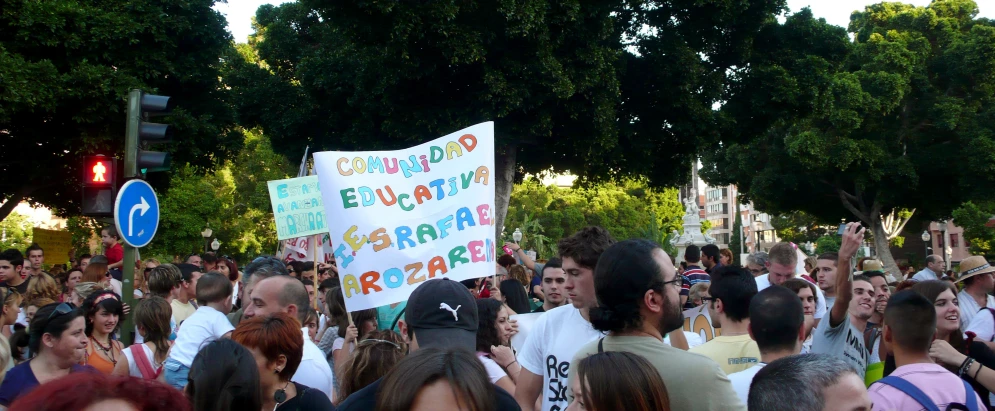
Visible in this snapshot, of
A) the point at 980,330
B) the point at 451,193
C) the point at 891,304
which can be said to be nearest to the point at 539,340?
the point at 891,304

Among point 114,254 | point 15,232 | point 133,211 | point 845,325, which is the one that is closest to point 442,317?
point 845,325

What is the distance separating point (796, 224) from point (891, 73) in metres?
34.9

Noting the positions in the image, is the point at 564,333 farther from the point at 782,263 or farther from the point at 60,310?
the point at 782,263

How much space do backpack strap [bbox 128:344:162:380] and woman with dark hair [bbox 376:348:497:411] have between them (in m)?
3.48

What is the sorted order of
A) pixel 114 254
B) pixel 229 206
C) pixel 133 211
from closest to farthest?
pixel 133 211, pixel 114 254, pixel 229 206

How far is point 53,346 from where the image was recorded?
4715 mm

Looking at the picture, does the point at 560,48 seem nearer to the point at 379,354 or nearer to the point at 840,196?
the point at 379,354

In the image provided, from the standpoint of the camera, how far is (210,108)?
67.0ft

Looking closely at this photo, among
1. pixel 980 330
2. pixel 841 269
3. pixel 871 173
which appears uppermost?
pixel 871 173

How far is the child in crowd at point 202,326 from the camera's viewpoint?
4.87 m

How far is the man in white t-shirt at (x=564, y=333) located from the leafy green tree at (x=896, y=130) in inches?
1051

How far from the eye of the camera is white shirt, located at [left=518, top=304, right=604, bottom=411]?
3754mm

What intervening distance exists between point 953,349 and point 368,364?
2837 mm

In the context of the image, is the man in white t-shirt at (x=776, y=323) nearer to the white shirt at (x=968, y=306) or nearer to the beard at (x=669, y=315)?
the beard at (x=669, y=315)
